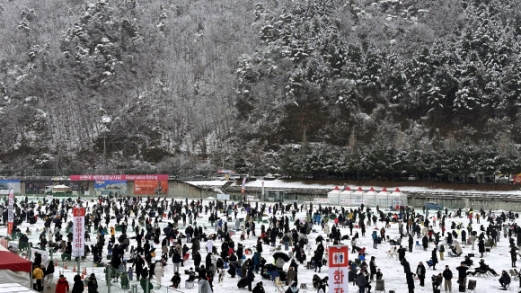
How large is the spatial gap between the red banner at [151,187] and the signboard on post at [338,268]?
2008 inches

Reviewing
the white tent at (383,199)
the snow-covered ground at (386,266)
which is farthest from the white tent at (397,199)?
the snow-covered ground at (386,266)

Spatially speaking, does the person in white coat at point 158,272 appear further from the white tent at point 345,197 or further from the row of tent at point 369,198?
the white tent at point 345,197

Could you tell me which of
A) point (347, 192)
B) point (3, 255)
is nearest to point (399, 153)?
point (347, 192)

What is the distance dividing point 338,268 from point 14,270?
773 cm

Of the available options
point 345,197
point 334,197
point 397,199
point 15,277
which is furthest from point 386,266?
point 334,197

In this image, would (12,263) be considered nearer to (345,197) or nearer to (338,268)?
(338,268)

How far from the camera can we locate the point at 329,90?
290ft

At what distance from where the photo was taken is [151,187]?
2378 inches

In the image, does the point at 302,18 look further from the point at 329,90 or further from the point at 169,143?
the point at 169,143

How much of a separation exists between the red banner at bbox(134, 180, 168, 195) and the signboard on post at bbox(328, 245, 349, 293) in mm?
51002

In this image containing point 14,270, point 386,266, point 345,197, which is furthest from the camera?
point 345,197

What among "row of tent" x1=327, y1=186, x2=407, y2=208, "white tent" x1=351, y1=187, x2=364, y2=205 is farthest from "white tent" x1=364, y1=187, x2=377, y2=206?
"white tent" x1=351, y1=187, x2=364, y2=205

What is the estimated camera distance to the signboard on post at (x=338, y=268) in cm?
Answer: 1022

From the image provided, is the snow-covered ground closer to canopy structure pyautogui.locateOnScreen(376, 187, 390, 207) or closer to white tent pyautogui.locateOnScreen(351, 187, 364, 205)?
canopy structure pyautogui.locateOnScreen(376, 187, 390, 207)
